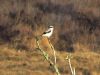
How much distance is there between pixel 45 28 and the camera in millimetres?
33562

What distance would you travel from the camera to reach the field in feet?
95.6

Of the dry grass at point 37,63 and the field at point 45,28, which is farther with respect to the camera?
the field at point 45,28

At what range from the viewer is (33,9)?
36406 mm

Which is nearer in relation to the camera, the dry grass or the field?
the dry grass

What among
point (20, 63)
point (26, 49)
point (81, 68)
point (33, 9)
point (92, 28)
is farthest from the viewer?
point (33, 9)

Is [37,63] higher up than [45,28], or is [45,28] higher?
[45,28]

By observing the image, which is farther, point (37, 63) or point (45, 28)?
point (45, 28)

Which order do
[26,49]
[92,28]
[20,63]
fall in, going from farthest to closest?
[92,28], [26,49], [20,63]

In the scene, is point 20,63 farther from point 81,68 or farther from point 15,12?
point 15,12

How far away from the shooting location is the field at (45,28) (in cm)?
2912

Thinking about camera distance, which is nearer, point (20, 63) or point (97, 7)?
point (20, 63)

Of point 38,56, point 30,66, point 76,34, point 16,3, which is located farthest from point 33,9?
point 30,66

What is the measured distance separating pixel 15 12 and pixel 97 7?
5623mm

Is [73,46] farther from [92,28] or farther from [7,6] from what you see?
[7,6]
